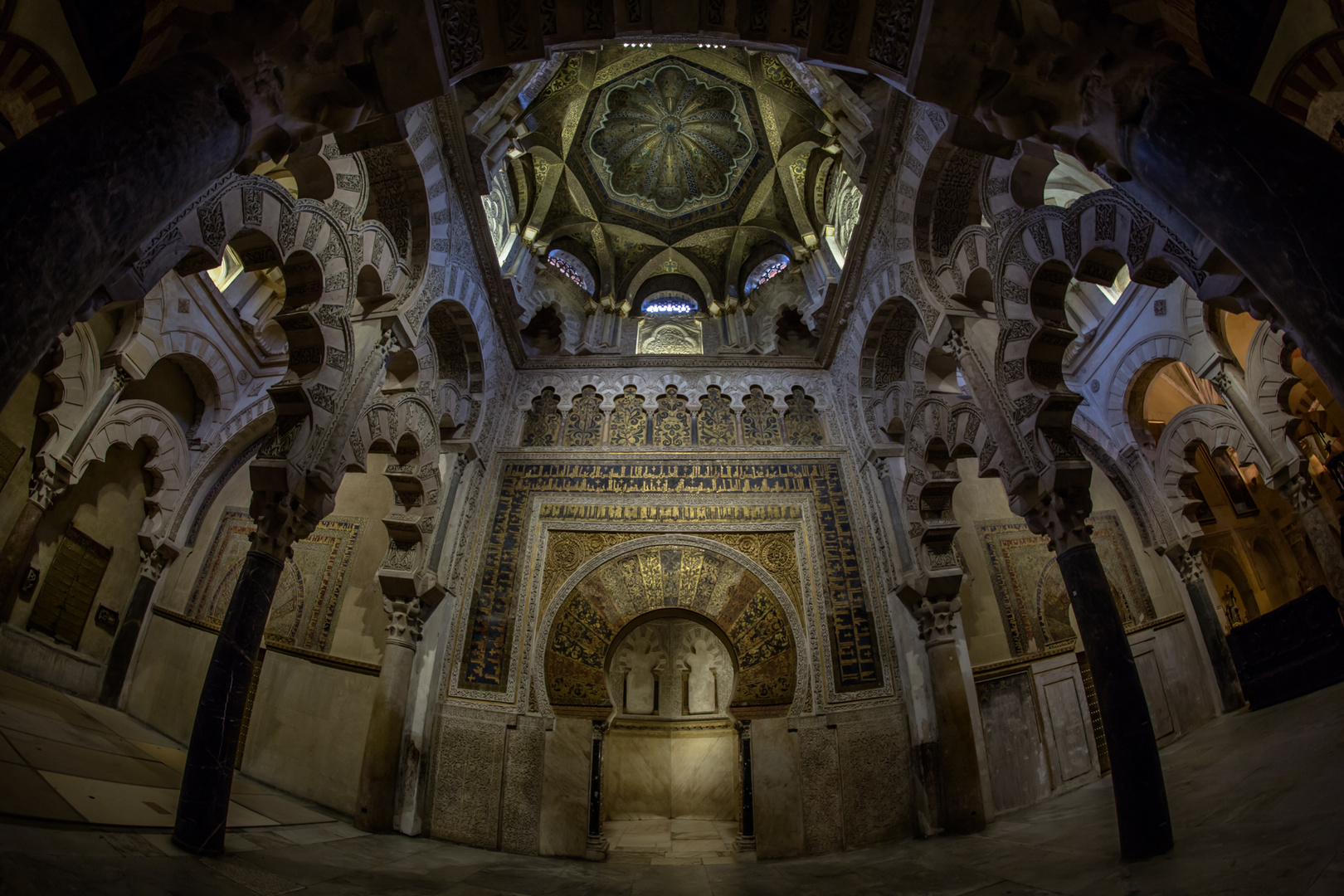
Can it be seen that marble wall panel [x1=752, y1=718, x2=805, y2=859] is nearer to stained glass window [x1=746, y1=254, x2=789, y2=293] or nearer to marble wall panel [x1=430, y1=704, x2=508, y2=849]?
marble wall panel [x1=430, y1=704, x2=508, y2=849]

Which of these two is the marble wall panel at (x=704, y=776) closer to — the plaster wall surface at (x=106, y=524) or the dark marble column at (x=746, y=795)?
the dark marble column at (x=746, y=795)

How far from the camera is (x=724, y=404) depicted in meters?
9.44

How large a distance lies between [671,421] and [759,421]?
4.45ft

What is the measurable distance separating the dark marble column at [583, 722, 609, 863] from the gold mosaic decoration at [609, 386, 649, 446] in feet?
12.8

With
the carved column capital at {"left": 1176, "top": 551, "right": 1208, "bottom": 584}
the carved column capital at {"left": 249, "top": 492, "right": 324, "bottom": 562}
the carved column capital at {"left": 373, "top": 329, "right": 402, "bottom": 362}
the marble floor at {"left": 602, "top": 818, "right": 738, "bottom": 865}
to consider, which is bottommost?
the marble floor at {"left": 602, "top": 818, "right": 738, "bottom": 865}

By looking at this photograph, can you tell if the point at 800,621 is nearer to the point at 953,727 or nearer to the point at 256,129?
the point at 953,727

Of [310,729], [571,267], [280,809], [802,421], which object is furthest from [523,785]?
[571,267]

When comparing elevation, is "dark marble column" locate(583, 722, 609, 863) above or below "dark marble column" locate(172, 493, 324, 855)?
below

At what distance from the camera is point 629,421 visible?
30.4 feet

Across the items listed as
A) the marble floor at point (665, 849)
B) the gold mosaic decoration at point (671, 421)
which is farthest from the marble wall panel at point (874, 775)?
the gold mosaic decoration at point (671, 421)

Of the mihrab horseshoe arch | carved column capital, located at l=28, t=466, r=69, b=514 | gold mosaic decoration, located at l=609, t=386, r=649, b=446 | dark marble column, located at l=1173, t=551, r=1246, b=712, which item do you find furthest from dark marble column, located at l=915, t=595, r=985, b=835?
carved column capital, located at l=28, t=466, r=69, b=514

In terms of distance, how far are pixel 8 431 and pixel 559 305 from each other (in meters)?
6.84

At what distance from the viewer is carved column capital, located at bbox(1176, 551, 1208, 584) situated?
8.30 meters

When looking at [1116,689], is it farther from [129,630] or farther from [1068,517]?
[129,630]
